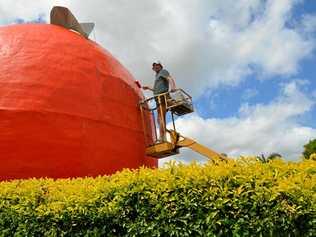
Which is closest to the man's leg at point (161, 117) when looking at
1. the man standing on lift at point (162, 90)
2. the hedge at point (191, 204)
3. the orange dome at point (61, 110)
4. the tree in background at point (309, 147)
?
the man standing on lift at point (162, 90)

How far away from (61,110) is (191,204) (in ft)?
12.9

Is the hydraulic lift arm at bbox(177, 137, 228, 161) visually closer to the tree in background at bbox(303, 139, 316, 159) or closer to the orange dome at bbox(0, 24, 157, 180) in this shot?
the orange dome at bbox(0, 24, 157, 180)

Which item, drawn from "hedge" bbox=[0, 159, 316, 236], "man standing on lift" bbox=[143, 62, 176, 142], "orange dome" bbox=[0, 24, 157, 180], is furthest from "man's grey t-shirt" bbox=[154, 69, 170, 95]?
"hedge" bbox=[0, 159, 316, 236]

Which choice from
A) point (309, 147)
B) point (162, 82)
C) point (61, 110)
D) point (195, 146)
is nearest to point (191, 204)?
point (61, 110)

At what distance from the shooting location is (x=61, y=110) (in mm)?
8859

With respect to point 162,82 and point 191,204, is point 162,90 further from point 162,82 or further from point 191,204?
point 191,204

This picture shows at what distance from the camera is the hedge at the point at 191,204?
5.38 m

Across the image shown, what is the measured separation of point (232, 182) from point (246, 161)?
0.36 m

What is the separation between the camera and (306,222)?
537 cm

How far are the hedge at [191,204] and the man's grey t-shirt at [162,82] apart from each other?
13.8 ft

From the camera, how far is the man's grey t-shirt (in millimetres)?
10688

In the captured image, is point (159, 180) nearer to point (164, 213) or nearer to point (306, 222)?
point (164, 213)

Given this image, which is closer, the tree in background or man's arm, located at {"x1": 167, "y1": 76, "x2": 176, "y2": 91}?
man's arm, located at {"x1": 167, "y1": 76, "x2": 176, "y2": 91}

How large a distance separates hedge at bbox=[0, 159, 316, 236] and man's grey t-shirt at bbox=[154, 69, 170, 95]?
4210 millimetres
